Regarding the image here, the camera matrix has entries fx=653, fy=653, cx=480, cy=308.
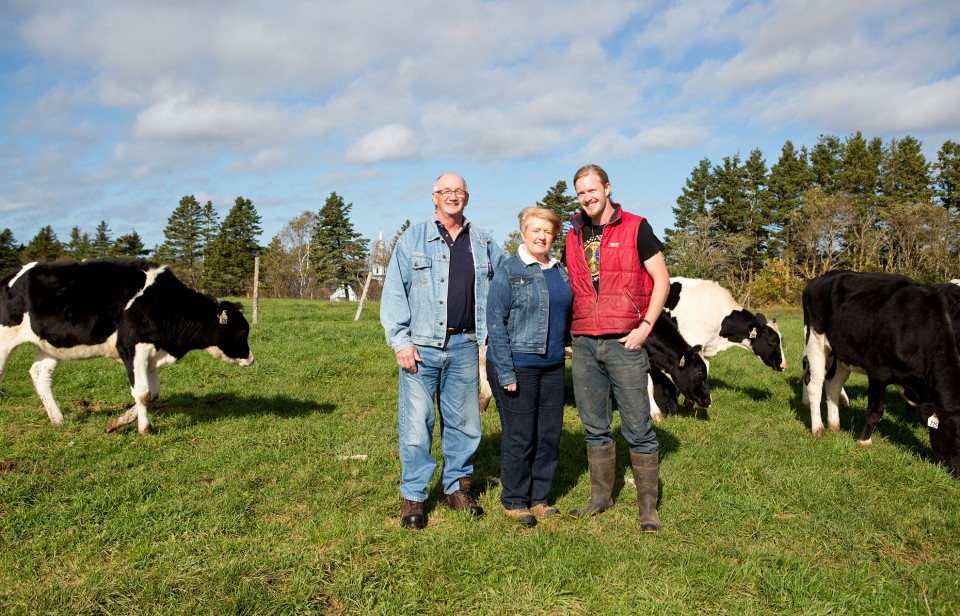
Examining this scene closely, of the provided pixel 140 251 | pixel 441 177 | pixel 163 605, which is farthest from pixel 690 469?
pixel 140 251

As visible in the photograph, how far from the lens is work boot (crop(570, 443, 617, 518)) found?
513 cm

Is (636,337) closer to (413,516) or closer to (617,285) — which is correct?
(617,285)

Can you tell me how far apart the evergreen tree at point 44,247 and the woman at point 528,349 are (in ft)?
215

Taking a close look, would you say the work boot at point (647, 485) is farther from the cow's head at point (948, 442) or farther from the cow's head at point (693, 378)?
the cow's head at point (693, 378)

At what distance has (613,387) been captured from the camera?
4.96 m

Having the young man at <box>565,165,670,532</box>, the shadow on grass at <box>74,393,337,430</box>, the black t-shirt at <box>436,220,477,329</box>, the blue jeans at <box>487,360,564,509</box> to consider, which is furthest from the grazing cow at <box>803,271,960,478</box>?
the shadow on grass at <box>74,393,337,430</box>

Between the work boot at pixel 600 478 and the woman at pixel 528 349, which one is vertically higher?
the woman at pixel 528 349

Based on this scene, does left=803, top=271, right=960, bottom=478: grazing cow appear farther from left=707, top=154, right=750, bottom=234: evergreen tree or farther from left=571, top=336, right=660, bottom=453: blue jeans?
left=707, top=154, right=750, bottom=234: evergreen tree

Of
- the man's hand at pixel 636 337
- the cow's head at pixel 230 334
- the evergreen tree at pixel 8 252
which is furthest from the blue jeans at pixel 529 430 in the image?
the evergreen tree at pixel 8 252

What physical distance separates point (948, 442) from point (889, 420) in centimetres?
260

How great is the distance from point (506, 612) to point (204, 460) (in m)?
3.99

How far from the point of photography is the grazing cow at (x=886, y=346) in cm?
643

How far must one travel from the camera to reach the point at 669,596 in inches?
149

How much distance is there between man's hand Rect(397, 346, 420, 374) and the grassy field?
3.89 ft
